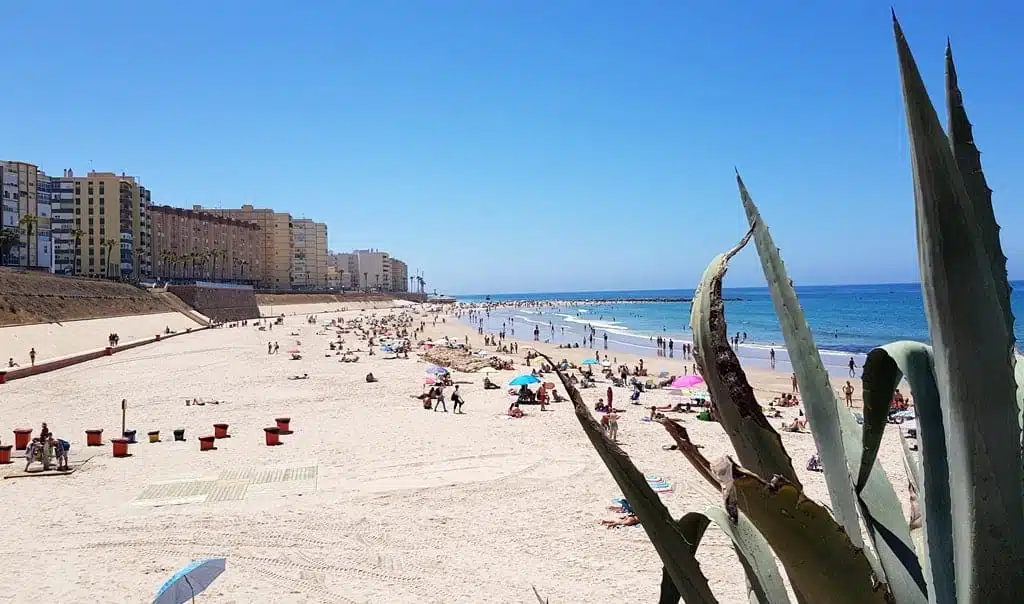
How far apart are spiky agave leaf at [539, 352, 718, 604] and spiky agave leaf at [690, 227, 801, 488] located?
25cm

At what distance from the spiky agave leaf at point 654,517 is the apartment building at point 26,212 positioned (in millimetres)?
73302

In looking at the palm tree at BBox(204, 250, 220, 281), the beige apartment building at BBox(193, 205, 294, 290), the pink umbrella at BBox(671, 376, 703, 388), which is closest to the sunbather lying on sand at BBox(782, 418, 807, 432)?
the pink umbrella at BBox(671, 376, 703, 388)

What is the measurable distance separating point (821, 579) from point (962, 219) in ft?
1.91

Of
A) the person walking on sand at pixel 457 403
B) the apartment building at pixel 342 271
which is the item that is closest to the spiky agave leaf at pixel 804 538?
the person walking on sand at pixel 457 403

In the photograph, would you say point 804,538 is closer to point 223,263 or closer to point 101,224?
point 101,224

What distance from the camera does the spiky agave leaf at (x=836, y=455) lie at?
1440mm

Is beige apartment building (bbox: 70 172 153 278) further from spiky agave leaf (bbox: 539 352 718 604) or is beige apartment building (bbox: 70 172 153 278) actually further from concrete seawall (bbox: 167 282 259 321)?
spiky agave leaf (bbox: 539 352 718 604)

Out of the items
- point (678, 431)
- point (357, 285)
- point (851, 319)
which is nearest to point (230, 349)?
point (678, 431)

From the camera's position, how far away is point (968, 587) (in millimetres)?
1031

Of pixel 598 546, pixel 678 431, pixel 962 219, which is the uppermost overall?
pixel 962 219

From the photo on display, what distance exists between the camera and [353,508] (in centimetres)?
1052

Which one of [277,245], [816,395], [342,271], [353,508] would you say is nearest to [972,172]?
[816,395]

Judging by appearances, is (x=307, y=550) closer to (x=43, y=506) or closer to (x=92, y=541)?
(x=92, y=541)

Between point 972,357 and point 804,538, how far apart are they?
36cm
